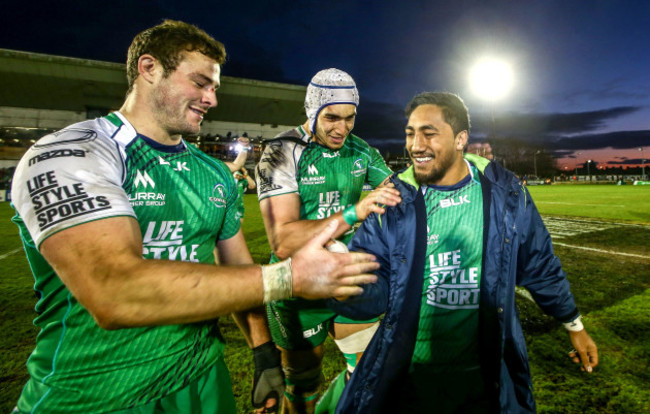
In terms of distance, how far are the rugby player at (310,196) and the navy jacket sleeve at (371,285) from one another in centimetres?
57

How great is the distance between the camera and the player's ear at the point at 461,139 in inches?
122

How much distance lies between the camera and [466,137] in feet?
10.8

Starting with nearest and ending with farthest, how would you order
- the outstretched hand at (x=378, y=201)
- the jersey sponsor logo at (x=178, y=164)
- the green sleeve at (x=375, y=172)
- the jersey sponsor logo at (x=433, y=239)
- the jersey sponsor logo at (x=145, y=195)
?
the jersey sponsor logo at (x=145, y=195)
the jersey sponsor logo at (x=178, y=164)
the outstretched hand at (x=378, y=201)
the jersey sponsor logo at (x=433, y=239)
the green sleeve at (x=375, y=172)

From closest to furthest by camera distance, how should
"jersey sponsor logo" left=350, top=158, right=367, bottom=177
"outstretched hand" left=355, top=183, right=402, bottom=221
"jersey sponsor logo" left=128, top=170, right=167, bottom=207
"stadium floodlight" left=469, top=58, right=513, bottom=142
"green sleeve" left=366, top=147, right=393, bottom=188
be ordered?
"jersey sponsor logo" left=128, top=170, right=167, bottom=207 → "outstretched hand" left=355, top=183, right=402, bottom=221 → "jersey sponsor logo" left=350, top=158, right=367, bottom=177 → "green sleeve" left=366, top=147, right=393, bottom=188 → "stadium floodlight" left=469, top=58, right=513, bottom=142

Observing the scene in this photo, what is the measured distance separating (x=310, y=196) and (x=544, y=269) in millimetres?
1998

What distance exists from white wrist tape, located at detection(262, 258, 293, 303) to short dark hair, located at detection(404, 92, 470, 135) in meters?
2.47

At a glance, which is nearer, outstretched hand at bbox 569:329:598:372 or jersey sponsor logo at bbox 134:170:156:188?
jersey sponsor logo at bbox 134:170:156:188

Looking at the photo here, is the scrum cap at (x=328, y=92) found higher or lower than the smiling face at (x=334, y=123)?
higher

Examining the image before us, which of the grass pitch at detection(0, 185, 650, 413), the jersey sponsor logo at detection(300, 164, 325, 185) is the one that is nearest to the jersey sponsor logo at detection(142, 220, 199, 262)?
the jersey sponsor logo at detection(300, 164, 325, 185)

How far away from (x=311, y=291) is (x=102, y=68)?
40.8 meters

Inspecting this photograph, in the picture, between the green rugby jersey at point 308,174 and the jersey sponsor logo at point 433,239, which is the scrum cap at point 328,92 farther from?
the jersey sponsor logo at point 433,239

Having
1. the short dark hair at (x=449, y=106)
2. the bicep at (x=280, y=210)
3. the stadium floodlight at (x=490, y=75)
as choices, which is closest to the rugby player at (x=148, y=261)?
the bicep at (x=280, y=210)

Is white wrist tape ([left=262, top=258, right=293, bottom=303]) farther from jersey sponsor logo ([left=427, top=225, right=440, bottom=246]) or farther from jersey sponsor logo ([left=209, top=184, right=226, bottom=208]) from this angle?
jersey sponsor logo ([left=427, top=225, right=440, bottom=246])

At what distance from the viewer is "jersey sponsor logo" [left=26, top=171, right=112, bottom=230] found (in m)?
1.16
